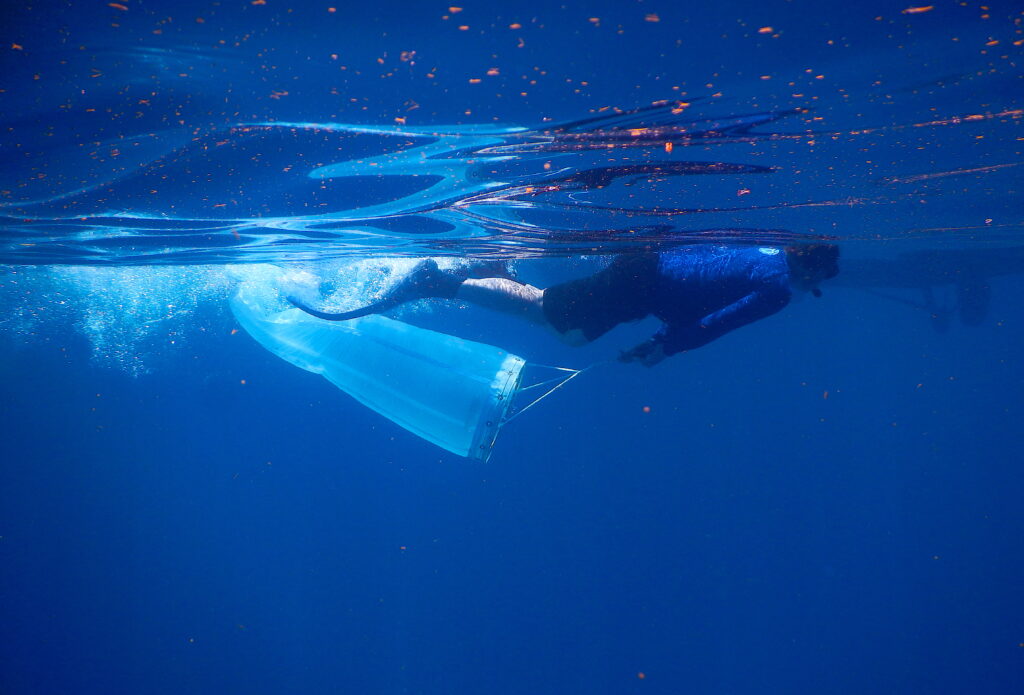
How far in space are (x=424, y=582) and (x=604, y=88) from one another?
2615cm

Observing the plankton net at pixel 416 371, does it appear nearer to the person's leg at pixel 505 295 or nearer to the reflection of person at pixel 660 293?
the person's leg at pixel 505 295

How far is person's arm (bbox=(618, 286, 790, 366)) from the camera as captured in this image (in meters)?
7.22

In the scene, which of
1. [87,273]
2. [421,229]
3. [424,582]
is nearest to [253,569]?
[424,582]

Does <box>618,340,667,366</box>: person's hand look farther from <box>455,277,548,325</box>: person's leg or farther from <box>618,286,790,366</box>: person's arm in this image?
<box>455,277,548,325</box>: person's leg

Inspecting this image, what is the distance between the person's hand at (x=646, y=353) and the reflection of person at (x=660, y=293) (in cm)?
2

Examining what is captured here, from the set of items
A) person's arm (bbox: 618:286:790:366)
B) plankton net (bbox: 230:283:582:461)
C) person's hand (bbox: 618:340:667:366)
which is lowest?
plankton net (bbox: 230:283:582:461)

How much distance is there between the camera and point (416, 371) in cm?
924

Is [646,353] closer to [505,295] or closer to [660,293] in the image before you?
[660,293]

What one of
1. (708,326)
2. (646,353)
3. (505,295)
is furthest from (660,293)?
(505,295)

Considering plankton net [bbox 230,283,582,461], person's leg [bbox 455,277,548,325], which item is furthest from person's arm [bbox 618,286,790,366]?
person's leg [bbox 455,277,548,325]

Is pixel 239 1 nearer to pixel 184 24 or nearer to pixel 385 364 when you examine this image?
pixel 184 24

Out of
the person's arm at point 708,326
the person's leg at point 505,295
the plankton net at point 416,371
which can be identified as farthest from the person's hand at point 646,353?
the person's leg at point 505,295

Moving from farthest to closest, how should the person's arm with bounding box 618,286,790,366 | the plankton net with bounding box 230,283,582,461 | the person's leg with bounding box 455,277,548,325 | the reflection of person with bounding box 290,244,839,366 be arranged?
the person's leg with bounding box 455,277,548,325 < the plankton net with bounding box 230,283,582,461 < the reflection of person with bounding box 290,244,839,366 < the person's arm with bounding box 618,286,790,366

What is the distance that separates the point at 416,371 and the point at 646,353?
4.18 m
